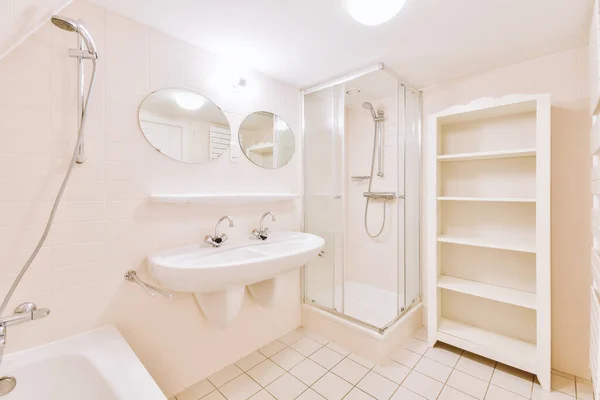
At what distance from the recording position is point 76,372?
3.52 feet

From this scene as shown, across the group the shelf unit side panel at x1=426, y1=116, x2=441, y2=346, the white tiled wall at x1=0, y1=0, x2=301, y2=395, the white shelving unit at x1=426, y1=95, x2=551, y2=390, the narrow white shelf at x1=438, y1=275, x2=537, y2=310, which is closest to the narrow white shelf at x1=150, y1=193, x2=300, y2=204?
the white tiled wall at x1=0, y1=0, x2=301, y2=395

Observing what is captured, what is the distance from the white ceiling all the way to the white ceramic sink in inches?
48.4

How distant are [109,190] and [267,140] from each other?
1.08 meters

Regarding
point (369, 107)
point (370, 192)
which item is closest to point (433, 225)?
point (370, 192)

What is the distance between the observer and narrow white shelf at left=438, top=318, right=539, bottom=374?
1669mm

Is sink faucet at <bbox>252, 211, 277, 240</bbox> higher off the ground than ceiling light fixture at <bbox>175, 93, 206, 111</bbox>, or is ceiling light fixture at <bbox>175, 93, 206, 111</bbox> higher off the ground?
ceiling light fixture at <bbox>175, 93, 206, 111</bbox>

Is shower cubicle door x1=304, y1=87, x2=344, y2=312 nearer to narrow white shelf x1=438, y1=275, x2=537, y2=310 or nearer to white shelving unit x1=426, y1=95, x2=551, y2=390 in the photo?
white shelving unit x1=426, y1=95, x2=551, y2=390

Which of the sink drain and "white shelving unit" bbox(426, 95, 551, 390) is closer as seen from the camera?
the sink drain

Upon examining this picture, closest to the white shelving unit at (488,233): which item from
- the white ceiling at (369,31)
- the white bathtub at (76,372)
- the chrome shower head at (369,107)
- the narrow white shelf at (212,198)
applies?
the white ceiling at (369,31)

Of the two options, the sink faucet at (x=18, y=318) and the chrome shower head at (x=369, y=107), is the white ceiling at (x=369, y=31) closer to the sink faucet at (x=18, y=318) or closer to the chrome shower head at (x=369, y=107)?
the chrome shower head at (x=369, y=107)

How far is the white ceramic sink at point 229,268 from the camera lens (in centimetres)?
127

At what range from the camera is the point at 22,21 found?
86 centimetres

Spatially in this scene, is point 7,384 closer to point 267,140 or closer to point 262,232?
point 262,232

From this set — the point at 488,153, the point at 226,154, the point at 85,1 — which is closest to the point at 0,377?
Result: the point at 226,154
